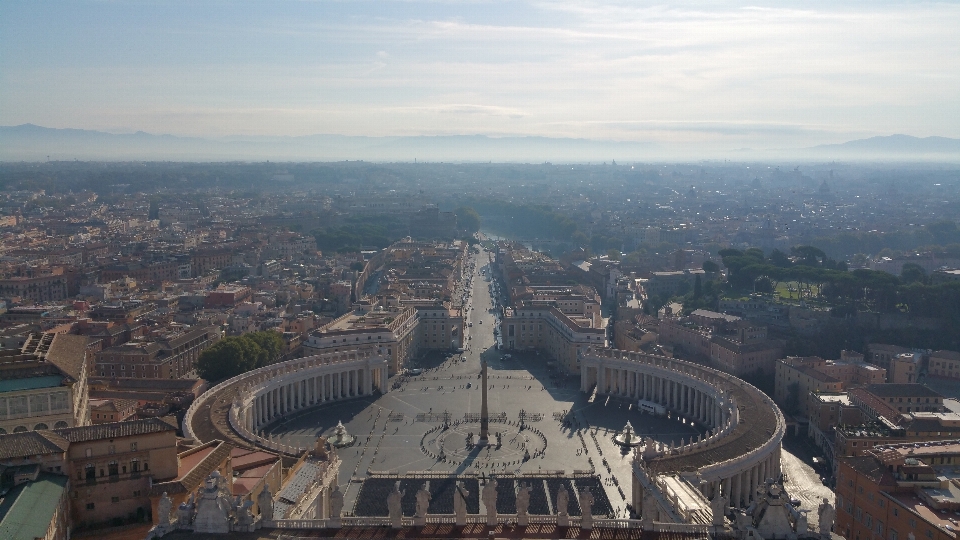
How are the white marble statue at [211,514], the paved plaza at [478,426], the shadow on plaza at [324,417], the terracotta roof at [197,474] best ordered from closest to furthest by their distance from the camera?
the white marble statue at [211,514], the terracotta roof at [197,474], the paved plaza at [478,426], the shadow on plaza at [324,417]

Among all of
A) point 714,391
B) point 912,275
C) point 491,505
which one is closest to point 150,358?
point 714,391

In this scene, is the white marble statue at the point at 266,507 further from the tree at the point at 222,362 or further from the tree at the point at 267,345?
the tree at the point at 267,345

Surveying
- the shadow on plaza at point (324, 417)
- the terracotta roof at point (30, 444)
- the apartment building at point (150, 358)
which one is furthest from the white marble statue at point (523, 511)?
the apartment building at point (150, 358)

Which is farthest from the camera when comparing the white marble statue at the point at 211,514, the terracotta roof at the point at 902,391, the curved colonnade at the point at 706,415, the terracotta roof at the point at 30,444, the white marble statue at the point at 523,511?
the terracotta roof at the point at 902,391

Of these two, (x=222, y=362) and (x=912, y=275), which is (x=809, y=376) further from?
(x=222, y=362)

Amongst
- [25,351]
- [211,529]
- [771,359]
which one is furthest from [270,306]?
[211,529]

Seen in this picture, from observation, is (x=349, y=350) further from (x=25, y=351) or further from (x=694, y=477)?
(x=694, y=477)
